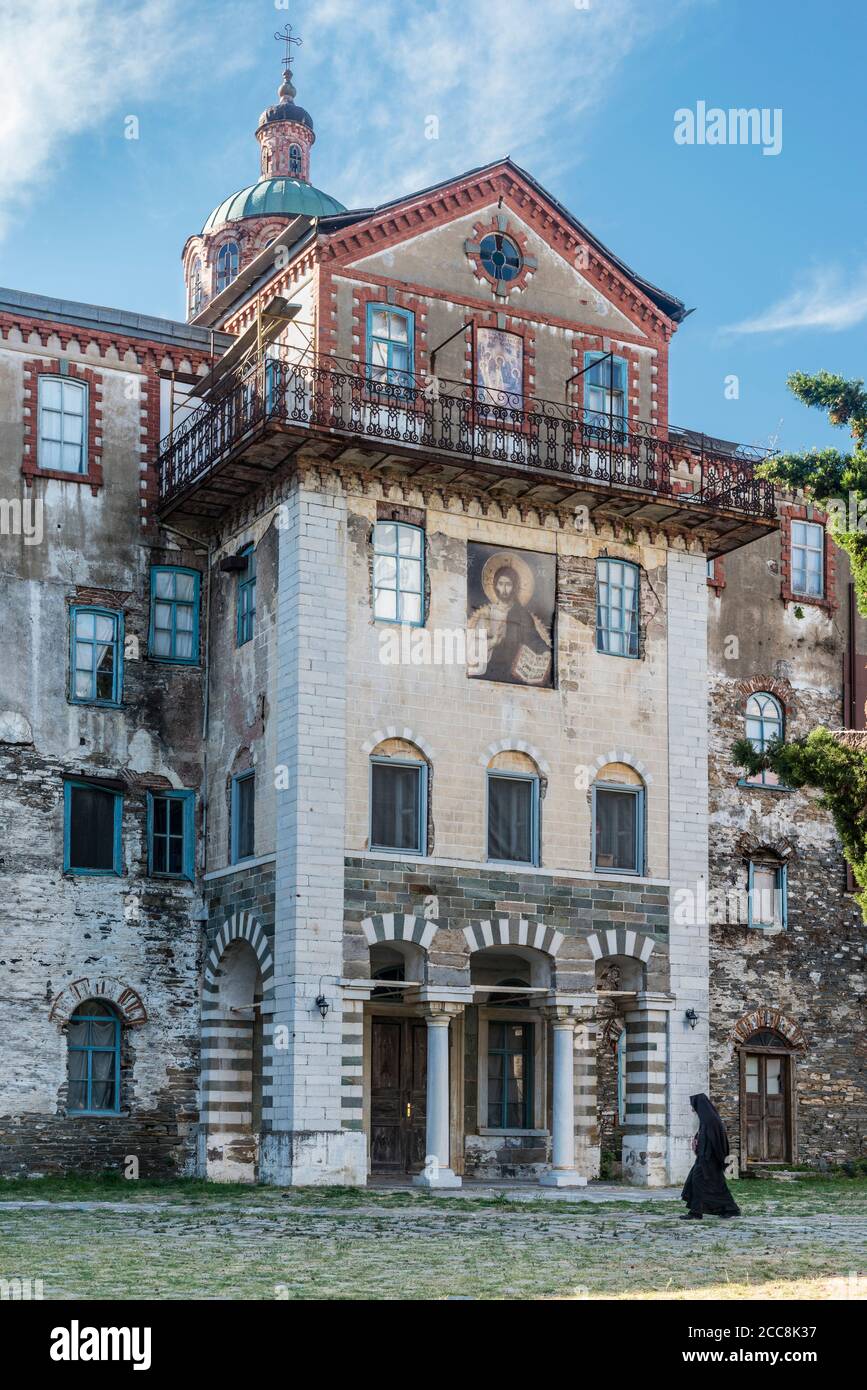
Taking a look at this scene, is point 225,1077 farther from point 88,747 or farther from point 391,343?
point 391,343

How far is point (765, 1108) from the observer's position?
35.8 meters

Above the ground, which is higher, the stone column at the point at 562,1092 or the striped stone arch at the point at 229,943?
the striped stone arch at the point at 229,943

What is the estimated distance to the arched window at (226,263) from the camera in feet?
162

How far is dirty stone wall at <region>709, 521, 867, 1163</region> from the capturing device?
35844 millimetres

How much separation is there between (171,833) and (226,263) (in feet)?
73.4

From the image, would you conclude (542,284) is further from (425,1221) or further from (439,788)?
(425,1221)

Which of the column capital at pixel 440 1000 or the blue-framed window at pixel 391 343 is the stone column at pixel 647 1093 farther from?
the blue-framed window at pixel 391 343

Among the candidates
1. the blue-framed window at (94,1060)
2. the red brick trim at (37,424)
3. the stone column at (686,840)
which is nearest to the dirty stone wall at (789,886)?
the stone column at (686,840)

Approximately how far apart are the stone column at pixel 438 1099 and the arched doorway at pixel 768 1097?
8.25 metres

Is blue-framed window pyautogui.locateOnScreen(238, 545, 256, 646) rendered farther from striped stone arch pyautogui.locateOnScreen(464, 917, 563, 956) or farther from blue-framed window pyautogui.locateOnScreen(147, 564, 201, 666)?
striped stone arch pyautogui.locateOnScreen(464, 917, 563, 956)

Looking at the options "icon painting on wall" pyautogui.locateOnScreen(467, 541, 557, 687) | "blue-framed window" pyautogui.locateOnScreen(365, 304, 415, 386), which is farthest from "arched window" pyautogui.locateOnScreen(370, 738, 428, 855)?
"blue-framed window" pyautogui.locateOnScreen(365, 304, 415, 386)

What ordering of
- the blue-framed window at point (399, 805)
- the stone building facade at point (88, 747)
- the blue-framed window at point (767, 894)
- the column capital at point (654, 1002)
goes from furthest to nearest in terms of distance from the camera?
the blue-framed window at point (767, 894) < the column capital at point (654, 1002) < the stone building facade at point (88, 747) < the blue-framed window at point (399, 805)
